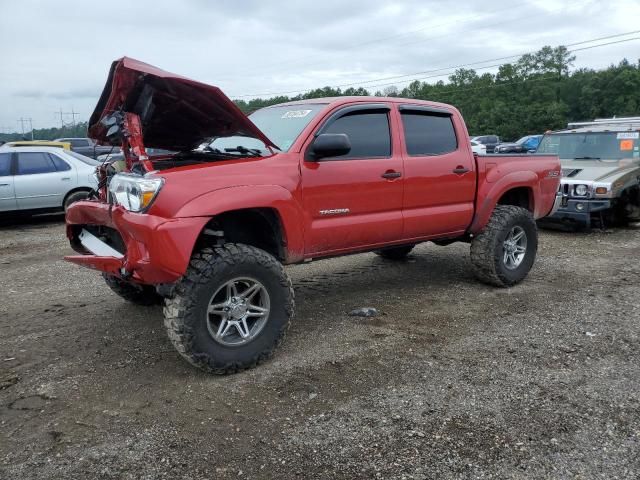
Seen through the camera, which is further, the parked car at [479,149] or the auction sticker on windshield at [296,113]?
the parked car at [479,149]

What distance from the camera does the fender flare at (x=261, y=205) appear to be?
3568 millimetres

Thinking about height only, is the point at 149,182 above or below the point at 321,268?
above

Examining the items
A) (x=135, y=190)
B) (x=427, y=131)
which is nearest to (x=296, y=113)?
(x=427, y=131)

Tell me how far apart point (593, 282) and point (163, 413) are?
487 cm

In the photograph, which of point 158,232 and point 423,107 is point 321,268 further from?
point 158,232

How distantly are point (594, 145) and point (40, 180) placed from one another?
1028 centimetres

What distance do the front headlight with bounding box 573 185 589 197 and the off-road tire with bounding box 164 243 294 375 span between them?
6.42 meters

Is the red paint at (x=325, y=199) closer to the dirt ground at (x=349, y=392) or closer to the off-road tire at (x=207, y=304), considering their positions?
the off-road tire at (x=207, y=304)

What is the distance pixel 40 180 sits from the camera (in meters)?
10.5

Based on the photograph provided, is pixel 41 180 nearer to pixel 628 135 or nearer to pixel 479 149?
pixel 479 149

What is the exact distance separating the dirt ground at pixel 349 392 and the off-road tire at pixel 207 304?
15cm

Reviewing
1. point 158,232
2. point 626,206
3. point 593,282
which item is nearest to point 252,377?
point 158,232

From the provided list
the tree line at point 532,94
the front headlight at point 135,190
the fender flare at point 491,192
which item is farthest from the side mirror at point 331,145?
the tree line at point 532,94

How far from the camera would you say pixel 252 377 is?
12.3 feet
